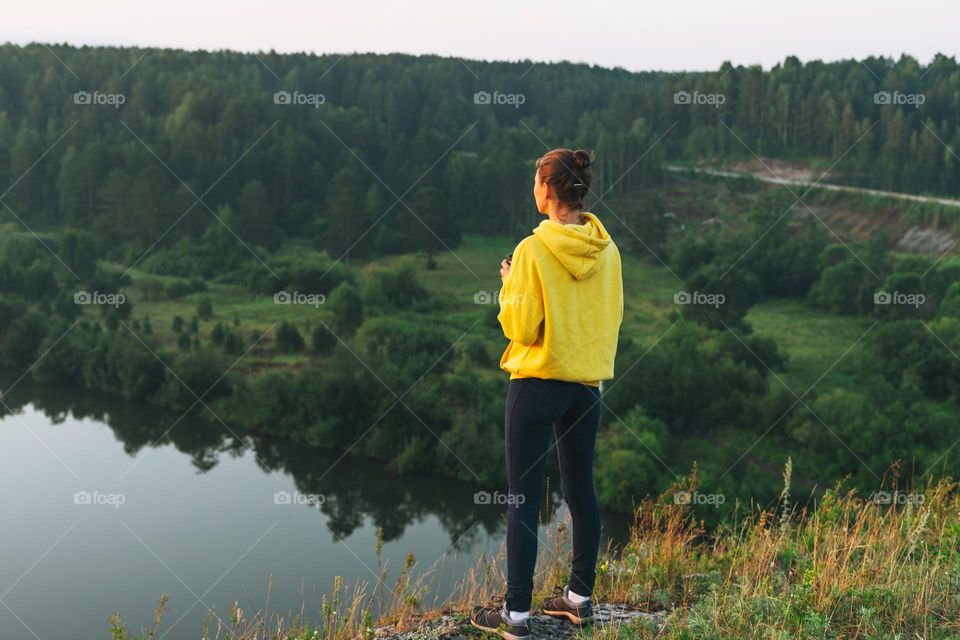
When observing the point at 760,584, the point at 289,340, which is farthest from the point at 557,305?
the point at 289,340

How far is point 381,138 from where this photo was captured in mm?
58406

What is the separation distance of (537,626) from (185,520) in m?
20.3

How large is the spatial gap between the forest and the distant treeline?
200mm

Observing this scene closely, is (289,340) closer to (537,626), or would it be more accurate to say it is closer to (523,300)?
(537,626)

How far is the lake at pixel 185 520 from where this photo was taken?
59.6ft

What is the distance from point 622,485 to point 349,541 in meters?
6.34

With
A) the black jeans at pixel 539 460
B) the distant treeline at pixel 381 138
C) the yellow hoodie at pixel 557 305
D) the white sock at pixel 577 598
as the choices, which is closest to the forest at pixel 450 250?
the distant treeline at pixel 381 138

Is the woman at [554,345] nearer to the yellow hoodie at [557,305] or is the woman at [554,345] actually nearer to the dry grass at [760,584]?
the yellow hoodie at [557,305]

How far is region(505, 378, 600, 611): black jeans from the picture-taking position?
3102 mm

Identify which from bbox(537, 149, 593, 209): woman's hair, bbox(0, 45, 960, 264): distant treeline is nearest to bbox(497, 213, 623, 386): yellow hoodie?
bbox(537, 149, 593, 209): woman's hair

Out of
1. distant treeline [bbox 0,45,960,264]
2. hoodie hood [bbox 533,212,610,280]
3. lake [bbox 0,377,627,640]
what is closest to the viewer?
hoodie hood [bbox 533,212,610,280]

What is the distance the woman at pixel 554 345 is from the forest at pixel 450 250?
1372 centimetres

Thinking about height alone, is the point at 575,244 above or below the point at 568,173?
below

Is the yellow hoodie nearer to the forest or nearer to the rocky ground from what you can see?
the rocky ground
